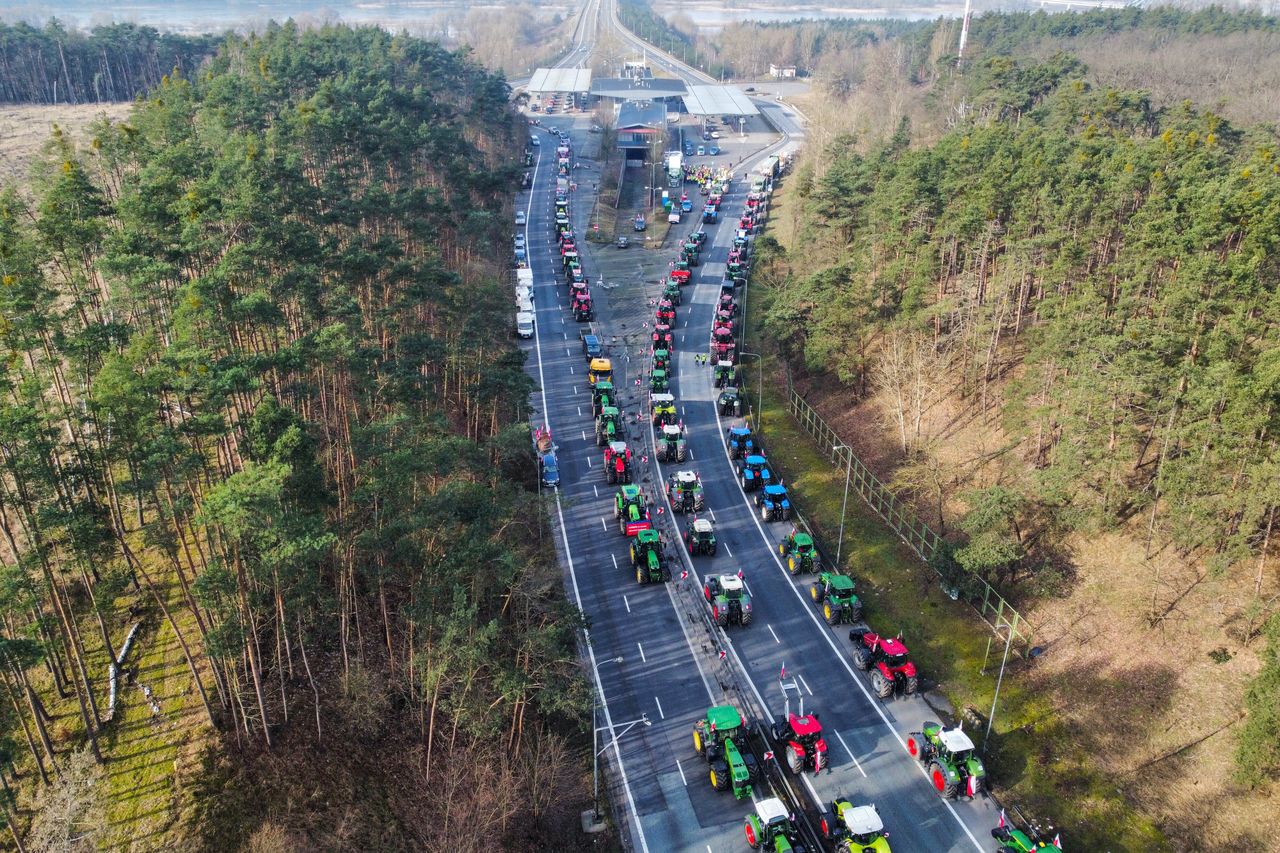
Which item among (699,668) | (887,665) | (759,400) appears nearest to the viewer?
(887,665)

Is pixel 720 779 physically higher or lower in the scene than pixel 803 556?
lower

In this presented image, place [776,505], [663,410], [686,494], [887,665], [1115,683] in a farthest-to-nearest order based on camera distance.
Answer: [663,410] < [686,494] < [776,505] < [887,665] < [1115,683]

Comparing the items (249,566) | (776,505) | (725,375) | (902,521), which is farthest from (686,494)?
(249,566)

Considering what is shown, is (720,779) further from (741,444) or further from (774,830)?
(741,444)

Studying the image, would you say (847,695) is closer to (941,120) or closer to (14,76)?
(941,120)

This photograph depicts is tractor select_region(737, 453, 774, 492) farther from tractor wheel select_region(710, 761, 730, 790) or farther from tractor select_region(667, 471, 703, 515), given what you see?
tractor wheel select_region(710, 761, 730, 790)

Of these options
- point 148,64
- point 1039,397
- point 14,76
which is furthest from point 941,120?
point 14,76

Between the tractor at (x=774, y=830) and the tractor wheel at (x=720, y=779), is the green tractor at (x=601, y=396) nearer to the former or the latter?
the tractor wheel at (x=720, y=779)
